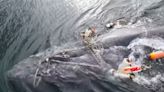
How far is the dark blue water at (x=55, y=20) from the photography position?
9460 millimetres

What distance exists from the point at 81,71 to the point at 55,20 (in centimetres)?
594

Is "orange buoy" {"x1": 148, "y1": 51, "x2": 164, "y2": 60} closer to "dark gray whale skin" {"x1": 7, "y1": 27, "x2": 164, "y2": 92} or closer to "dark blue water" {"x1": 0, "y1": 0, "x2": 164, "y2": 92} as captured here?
"dark gray whale skin" {"x1": 7, "y1": 27, "x2": 164, "y2": 92}

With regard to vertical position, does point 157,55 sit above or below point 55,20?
below

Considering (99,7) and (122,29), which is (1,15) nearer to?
(99,7)

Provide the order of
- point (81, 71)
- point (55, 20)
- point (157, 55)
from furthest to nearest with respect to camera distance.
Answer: point (55, 20) → point (81, 71) → point (157, 55)

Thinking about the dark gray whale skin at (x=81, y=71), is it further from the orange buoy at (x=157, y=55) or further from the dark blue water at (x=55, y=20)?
the dark blue water at (x=55, y=20)

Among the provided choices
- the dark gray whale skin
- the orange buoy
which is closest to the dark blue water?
the dark gray whale skin

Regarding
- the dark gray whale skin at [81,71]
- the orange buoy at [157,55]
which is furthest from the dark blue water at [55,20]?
the orange buoy at [157,55]

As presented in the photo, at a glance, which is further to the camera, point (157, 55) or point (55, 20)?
point (55, 20)

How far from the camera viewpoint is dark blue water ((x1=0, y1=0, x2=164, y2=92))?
372 inches

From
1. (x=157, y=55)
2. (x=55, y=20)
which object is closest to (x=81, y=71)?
(x=157, y=55)

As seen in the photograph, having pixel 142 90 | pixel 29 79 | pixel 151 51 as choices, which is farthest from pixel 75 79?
pixel 151 51

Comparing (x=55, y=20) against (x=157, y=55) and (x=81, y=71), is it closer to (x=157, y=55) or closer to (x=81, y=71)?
(x=81, y=71)

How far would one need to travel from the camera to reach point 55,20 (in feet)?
40.1
